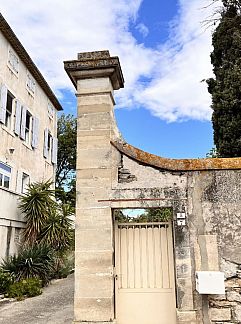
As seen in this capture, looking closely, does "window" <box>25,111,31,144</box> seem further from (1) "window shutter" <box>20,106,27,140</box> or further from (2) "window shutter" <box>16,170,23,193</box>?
(2) "window shutter" <box>16,170,23,193</box>

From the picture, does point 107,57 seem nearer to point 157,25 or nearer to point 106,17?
point 106,17

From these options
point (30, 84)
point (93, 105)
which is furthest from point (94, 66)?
point (30, 84)

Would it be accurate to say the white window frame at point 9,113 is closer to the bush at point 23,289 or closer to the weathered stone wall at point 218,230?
the bush at point 23,289

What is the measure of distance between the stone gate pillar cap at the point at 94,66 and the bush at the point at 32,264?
8056 mm

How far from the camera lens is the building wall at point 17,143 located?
12.6m

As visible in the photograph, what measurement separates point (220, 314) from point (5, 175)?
35.6ft

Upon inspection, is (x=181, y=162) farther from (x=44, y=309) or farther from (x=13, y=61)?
(x=13, y=61)

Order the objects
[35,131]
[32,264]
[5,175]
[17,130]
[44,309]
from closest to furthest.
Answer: [44,309], [32,264], [5,175], [17,130], [35,131]

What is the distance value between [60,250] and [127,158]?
9124mm

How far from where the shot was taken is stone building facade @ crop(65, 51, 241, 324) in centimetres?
431

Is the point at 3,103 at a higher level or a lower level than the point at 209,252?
higher

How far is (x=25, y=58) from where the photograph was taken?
1511cm

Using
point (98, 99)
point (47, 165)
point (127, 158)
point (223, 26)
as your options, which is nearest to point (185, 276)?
point (127, 158)

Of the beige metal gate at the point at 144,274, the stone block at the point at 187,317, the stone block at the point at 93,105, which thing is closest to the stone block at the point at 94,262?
the beige metal gate at the point at 144,274
